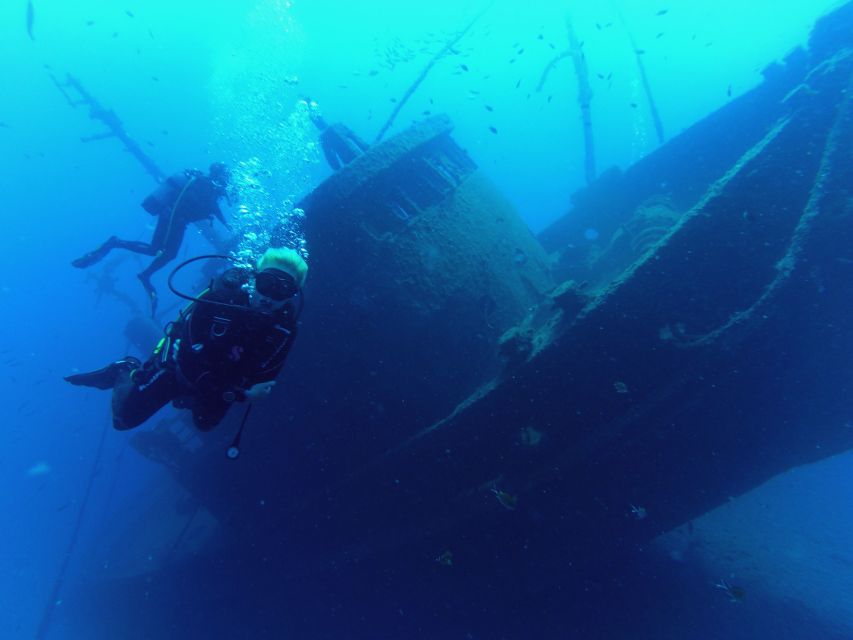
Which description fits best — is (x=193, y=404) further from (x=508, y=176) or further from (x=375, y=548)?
(x=508, y=176)

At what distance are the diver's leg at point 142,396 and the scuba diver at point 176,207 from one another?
3.64 meters

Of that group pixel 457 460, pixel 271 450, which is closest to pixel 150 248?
pixel 271 450

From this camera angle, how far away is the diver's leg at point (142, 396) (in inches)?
155

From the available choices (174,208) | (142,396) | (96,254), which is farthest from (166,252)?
(142,396)

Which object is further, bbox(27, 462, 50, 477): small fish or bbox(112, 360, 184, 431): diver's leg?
bbox(27, 462, 50, 477): small fish

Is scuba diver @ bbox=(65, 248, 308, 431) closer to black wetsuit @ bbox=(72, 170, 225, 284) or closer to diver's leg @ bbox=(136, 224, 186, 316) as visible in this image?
black wetsuit @ bbox=(72, 170, 225, 284)

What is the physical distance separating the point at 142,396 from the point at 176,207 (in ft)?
15.4

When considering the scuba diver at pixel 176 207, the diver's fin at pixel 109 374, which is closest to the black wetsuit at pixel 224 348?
the diver's fin at pixel 109 374

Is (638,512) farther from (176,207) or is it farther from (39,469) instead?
(39,469)

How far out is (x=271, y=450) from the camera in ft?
21.7

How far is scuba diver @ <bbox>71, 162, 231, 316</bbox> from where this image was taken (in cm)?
777

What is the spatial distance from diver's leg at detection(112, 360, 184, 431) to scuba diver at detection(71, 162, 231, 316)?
11.9ft

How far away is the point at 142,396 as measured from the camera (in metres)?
4.09

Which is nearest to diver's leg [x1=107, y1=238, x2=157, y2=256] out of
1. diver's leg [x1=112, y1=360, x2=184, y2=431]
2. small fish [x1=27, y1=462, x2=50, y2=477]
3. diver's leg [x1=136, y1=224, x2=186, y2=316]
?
diver's leg [x1=136, y1=224, x2=186, y2=316]
